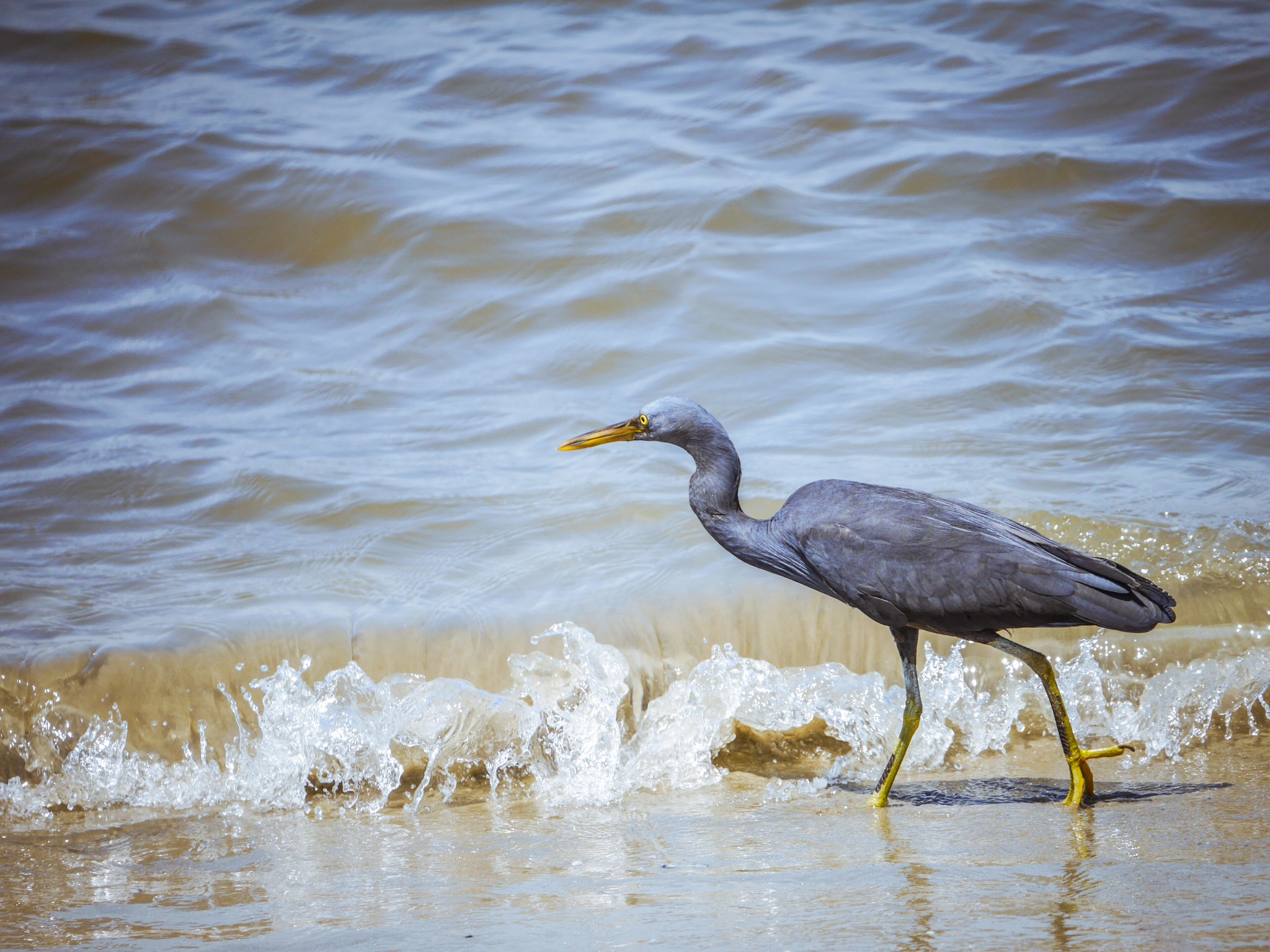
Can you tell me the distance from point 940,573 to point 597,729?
1.43m

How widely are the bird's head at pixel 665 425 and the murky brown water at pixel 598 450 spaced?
96 centimetres

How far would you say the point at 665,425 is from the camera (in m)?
4.00

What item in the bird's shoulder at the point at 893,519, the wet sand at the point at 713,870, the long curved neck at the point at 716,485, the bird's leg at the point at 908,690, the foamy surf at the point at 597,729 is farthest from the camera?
the foamy surf at the point at 597,729

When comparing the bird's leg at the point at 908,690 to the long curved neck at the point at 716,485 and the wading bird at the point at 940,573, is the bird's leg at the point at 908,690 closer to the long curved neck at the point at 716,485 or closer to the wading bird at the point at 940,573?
the wading bird at the point at 940,573

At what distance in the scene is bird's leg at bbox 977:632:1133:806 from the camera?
11.1 ft

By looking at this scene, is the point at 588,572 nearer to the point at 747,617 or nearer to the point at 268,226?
the point at 747,617

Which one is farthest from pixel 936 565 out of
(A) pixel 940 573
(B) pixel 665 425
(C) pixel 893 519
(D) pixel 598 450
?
(D) pixel 598 450

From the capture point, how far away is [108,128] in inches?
448

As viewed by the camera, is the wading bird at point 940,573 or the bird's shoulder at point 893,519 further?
the bird's shoulder at point 893,519

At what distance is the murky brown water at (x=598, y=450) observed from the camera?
10.3 ft

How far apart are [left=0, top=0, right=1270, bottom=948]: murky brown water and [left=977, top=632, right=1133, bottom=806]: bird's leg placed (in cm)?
11

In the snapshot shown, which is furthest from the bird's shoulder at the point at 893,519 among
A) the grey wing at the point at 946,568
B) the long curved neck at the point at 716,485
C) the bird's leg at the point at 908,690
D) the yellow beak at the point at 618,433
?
the yellow beak at the point at 618,433

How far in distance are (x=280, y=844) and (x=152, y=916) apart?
73 centimetres

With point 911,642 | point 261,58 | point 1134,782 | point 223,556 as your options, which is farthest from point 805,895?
point 261,58
